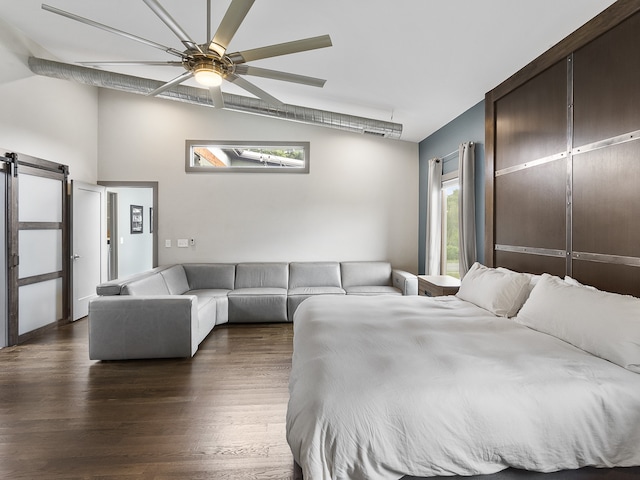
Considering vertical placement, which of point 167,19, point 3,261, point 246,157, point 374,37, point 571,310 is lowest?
point 571,310

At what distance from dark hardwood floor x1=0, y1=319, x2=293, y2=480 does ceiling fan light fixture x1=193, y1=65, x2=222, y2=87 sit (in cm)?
238

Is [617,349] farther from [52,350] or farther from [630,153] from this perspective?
[52,350]

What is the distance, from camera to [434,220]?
5.03 meters

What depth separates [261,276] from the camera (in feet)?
17.4

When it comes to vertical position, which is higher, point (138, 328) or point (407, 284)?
point (407, 284)

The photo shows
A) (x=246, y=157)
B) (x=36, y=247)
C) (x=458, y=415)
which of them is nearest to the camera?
(x=458, y=415)

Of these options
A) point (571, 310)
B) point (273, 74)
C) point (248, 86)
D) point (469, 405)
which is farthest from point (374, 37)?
point (469, 405)

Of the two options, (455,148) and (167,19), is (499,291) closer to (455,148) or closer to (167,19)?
(455,148)

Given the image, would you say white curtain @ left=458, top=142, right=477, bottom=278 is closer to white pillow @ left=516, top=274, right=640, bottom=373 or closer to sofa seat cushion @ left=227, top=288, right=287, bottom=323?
white pillow @ left=516, top=274, right=640, bottom=373

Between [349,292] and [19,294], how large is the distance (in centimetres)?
401

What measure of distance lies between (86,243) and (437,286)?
488 cm

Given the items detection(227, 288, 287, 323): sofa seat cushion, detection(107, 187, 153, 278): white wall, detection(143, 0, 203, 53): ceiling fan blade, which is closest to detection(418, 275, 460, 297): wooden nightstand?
detection(227, 288, 287, 323): sofa seat cushion

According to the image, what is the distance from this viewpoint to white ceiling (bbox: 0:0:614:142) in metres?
2.45

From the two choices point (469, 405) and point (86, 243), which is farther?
point (86, 243)
